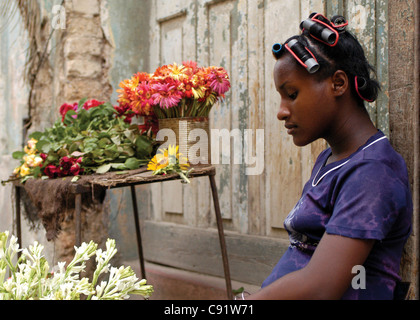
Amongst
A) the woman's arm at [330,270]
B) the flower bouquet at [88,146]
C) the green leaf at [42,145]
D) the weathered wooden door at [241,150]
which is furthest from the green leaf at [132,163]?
the woman's arm at [330,270]

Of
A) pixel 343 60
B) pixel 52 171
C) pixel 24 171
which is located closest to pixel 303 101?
pixel 343 60

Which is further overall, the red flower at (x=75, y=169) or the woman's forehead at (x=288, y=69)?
the red flower at (x=75, y=169)

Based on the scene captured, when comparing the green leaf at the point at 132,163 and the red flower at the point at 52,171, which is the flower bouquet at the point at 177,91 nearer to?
the green leaf at the point at 132,163

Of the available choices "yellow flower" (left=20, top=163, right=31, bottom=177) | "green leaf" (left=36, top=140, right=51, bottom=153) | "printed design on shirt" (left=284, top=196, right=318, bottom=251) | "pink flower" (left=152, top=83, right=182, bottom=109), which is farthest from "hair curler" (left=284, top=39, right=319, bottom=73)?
"yellow flower" (left=20, top=163, right=31, bottom=177)

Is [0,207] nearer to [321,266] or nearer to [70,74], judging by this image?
[70,74]

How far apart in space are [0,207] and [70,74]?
1855mm

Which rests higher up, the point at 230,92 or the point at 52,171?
the point at 230,92

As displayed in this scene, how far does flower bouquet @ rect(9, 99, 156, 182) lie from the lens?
2465 mm

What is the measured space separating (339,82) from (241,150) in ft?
5.59

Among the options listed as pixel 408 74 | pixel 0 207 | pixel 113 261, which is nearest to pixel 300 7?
pixel 408 74

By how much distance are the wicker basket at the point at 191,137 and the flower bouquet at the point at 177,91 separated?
3 cm

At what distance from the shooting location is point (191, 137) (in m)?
2.39

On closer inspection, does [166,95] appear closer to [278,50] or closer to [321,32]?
[278,50]

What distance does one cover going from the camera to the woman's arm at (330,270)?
1170 mm
